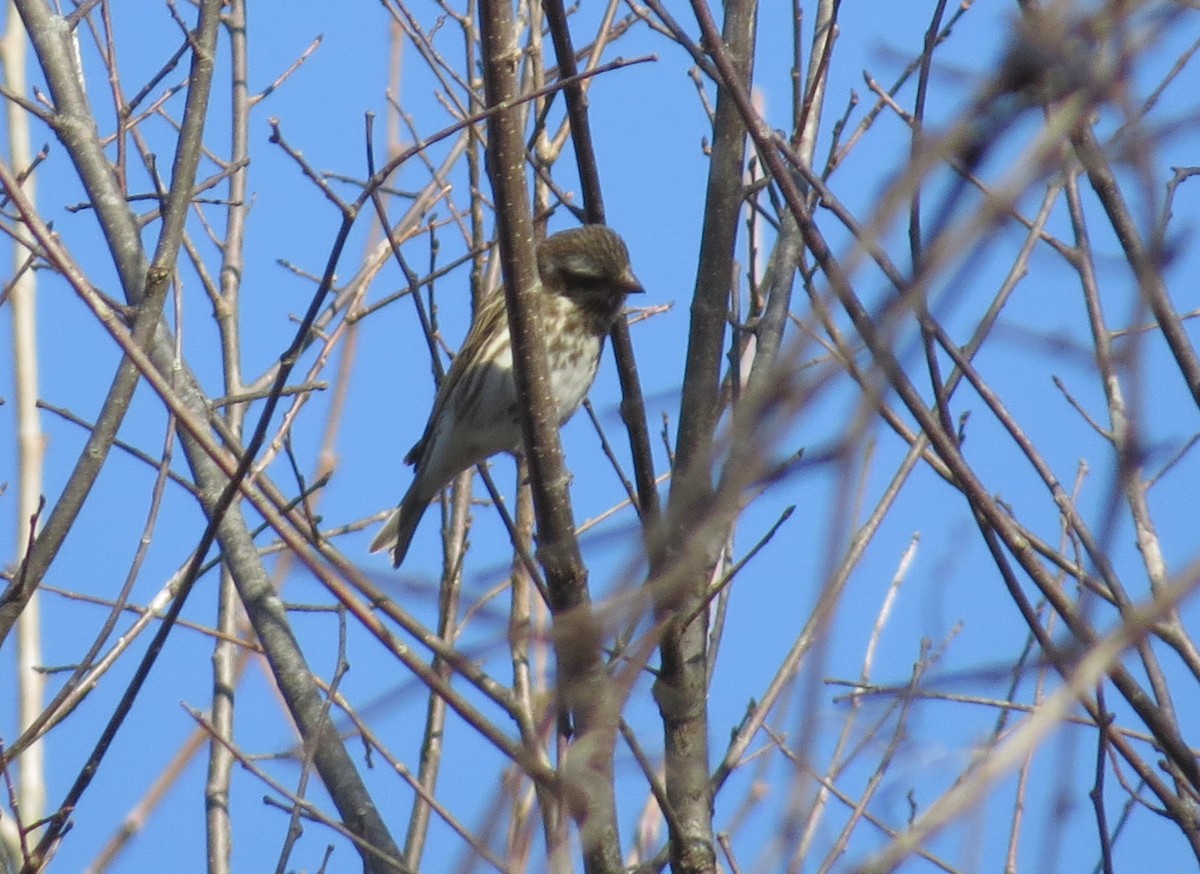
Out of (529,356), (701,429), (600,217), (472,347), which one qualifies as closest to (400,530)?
(472,347)

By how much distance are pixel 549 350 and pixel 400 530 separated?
984mm

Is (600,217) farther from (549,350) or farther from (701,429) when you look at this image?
(549,350)

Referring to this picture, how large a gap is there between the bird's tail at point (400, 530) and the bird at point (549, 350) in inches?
3.0

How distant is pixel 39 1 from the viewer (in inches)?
155

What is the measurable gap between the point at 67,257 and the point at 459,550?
2.27m

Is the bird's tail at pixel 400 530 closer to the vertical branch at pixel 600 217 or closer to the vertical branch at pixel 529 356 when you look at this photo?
the vertical branch at pixel 600 217

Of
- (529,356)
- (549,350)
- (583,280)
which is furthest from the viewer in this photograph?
(583,280)

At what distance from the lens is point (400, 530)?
5.90 meters

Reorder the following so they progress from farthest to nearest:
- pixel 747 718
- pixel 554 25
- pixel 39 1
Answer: pixel 39 1, pixel 747 718, pixel 554 25

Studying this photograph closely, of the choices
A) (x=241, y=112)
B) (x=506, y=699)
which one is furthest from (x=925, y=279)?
A: (x=241, y=112)

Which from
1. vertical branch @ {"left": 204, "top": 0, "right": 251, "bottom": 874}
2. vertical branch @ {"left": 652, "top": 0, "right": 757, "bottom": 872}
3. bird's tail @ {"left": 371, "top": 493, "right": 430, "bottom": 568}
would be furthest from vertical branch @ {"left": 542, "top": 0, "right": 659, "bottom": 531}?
bird's tail @ {"left": 371, "top": 493, "right": 430, "bottom": 568}

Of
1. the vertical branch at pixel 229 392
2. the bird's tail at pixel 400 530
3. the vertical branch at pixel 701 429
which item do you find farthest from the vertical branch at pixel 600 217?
the bird's tail at pixel 400 530

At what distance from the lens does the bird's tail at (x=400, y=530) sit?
586cm

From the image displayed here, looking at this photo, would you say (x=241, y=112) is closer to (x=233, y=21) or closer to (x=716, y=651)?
(x=233, y=21)
